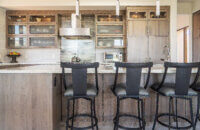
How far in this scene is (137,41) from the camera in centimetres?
396

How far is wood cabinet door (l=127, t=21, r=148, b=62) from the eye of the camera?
3.95 metres

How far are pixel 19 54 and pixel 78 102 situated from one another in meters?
3.08

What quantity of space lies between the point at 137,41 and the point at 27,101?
123 inches

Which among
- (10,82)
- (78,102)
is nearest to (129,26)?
(78,102)

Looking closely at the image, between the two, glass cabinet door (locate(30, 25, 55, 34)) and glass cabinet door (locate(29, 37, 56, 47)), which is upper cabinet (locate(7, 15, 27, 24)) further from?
glass cabinet door (locate(29, 37, 56, 47))

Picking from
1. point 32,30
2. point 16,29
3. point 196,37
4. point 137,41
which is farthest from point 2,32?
point 196,37

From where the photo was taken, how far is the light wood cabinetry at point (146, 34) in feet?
12.9

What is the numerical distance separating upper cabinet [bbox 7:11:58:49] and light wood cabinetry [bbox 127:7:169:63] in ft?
7.21

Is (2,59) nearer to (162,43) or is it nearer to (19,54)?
(19,54)

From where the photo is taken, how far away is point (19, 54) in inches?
167

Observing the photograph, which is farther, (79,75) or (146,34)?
(146,34)

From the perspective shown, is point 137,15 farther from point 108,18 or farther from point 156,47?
point 156,47

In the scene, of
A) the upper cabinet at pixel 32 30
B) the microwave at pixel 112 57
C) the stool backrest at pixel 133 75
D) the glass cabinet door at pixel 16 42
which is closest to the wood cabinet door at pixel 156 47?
the microwave at pixel 112 57

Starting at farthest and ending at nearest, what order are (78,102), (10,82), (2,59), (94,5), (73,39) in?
(73,39)
(2,59)
(94,5)
(78,102)
(10,82)
